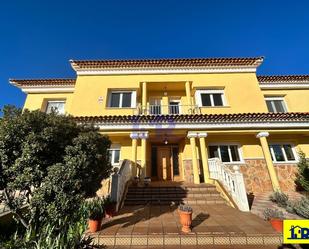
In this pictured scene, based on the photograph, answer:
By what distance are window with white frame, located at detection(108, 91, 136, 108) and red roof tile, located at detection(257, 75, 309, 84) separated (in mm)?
10441

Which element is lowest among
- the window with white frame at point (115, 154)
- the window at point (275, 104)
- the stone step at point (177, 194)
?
the stone step at point (177, 194)

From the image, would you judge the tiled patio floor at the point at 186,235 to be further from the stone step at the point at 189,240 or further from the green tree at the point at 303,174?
the green tree at the point at 303,174

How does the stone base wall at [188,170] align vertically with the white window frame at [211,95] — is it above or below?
below

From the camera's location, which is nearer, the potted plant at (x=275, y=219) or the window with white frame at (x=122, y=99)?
the potted plant at (x=275, y=219)

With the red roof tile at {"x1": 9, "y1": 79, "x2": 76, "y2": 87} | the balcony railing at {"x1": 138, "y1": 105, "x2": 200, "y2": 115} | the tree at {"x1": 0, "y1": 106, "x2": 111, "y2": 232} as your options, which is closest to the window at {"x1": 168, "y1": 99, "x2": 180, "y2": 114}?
the balcony railing at {"x1": 138, "y1": 105, "x2": 200, "y2": 115}

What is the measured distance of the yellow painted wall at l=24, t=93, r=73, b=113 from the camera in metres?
12.7

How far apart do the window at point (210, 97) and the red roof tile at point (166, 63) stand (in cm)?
223

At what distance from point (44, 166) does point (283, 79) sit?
1671cm

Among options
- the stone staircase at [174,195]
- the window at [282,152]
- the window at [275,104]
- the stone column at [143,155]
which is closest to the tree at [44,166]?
the stone staircase at [174,195]

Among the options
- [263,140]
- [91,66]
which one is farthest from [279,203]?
[91,66]

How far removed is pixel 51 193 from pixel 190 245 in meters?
3.55

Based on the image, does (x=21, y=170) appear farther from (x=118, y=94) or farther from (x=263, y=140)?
(x=263, y=140)

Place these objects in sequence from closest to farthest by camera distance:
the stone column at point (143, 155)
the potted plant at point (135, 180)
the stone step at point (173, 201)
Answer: the stone step at point (173, 201)
the potted plant at point (135, 180)
the stone column at point (143, 155)

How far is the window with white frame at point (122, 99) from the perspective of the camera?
12.0 m
